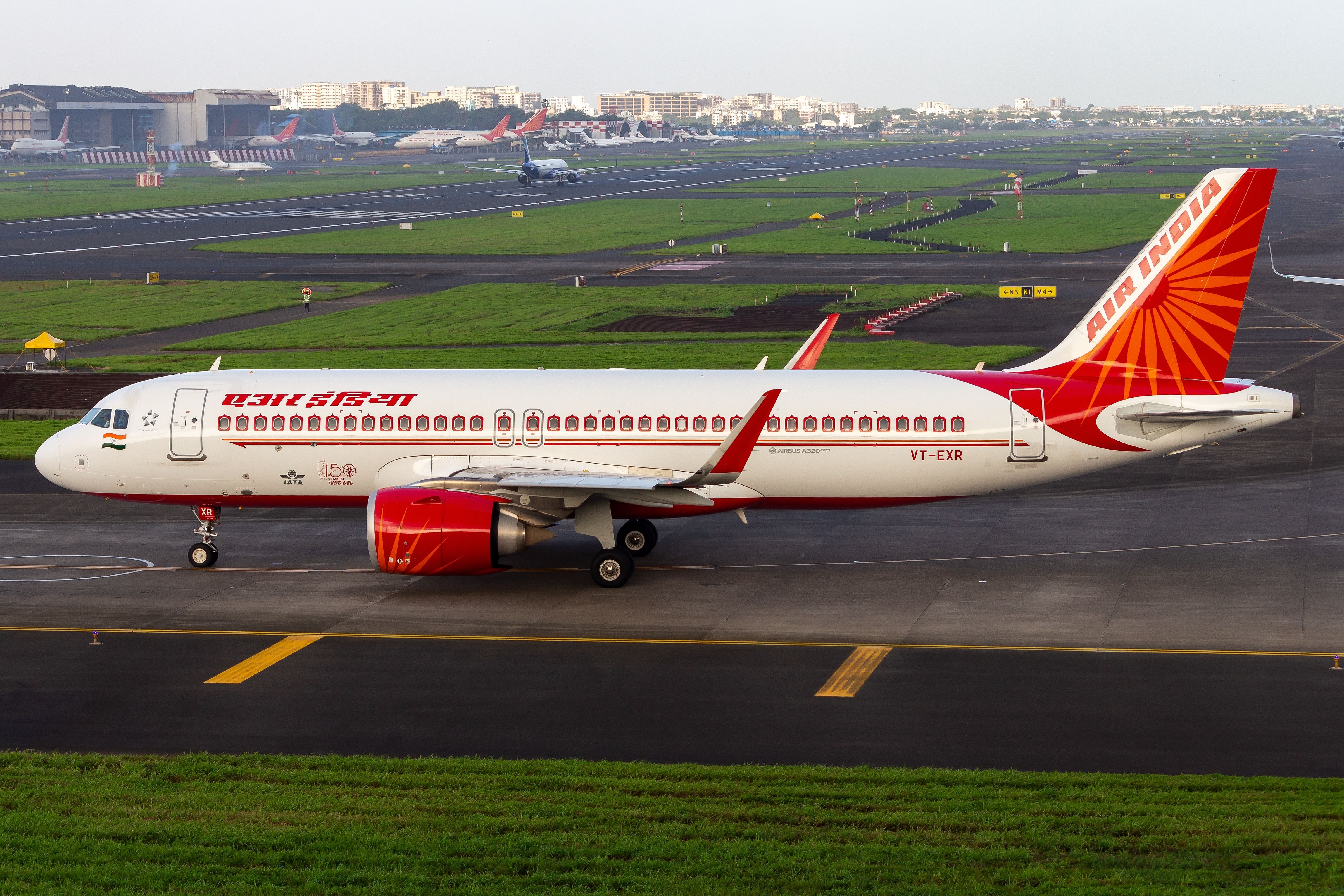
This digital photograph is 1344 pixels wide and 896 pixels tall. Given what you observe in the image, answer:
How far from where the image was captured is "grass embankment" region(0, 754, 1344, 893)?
1652 centimetres

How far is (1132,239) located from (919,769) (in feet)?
352

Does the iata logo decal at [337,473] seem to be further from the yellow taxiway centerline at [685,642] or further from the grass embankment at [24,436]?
the grass embankment at [24,436]

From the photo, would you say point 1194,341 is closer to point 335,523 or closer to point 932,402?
point 932,402

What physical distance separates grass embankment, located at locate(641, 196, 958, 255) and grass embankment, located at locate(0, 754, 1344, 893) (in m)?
95.1

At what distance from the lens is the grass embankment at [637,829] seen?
1652 centimetres

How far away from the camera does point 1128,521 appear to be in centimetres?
3797

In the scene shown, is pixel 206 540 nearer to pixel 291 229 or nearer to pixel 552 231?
pixel 552 231

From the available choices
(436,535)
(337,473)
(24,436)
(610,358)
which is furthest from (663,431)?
(610,358)

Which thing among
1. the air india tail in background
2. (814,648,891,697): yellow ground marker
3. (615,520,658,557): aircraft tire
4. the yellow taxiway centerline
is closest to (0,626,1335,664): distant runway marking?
the yellow taxiway centerline

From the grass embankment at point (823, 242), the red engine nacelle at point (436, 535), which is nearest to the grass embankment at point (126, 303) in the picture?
the grass embankment at point (823, 242)

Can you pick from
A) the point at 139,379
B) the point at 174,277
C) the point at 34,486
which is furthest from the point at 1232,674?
the point at 174,277

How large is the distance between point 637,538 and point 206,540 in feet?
36.2

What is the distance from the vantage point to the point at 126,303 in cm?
8838

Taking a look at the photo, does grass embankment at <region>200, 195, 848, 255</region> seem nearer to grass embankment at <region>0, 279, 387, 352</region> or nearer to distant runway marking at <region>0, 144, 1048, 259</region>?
distant runway marking at <region>0, 144, 1048, 259</region>
